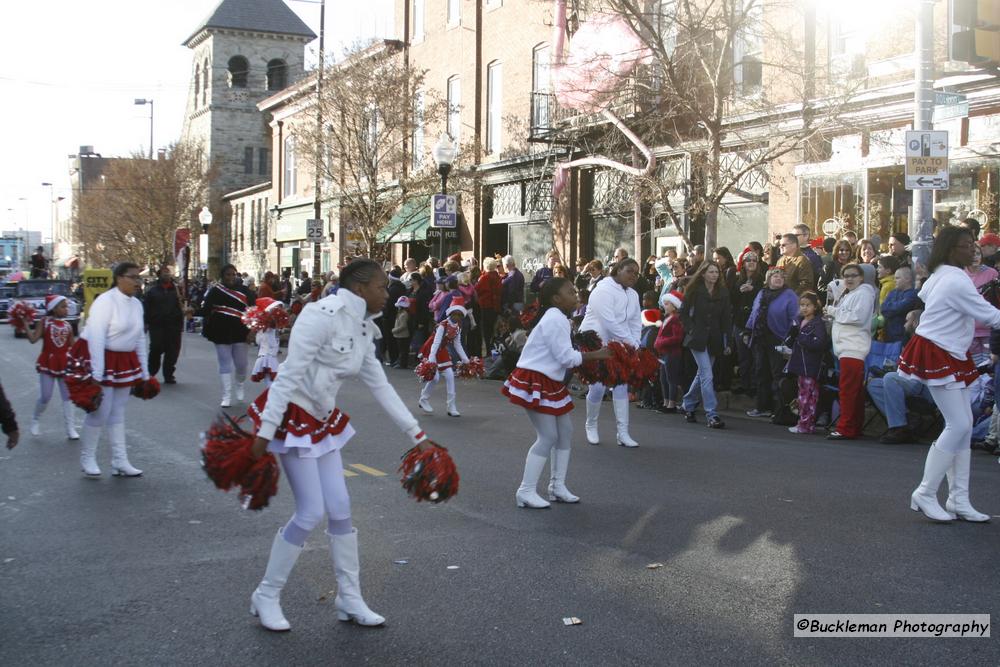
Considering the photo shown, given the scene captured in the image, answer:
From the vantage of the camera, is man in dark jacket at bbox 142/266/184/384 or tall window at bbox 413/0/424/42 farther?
tall window at bbox 413/0/424/42

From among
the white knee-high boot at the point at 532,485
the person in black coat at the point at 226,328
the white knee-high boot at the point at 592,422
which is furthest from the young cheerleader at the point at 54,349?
the white knee-high boot at the point at 532,485

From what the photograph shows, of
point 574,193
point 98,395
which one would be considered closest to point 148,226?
point 574,193

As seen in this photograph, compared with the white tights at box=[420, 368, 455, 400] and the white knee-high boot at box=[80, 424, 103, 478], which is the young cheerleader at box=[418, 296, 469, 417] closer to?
the white tights at box=[420, 368, 455, 400]

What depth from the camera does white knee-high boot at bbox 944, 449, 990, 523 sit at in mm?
7469

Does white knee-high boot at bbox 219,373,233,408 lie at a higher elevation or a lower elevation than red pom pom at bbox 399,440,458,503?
lower

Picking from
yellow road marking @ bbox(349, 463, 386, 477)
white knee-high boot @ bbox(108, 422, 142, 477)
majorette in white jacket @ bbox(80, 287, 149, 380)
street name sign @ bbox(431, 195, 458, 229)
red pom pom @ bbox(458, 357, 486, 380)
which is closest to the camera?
majorette in white jacket @ bbox(80, 287, 149, 380)

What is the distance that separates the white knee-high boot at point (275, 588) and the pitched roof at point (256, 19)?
2520 inches

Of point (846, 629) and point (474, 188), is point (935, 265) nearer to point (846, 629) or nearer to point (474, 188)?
point (846, 629)

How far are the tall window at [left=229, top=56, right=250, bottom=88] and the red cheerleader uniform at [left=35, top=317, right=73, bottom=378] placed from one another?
54.9 m

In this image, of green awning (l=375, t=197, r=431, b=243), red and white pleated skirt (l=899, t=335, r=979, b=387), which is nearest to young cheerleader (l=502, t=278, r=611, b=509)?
red and white pleated skirt (l=899, t=335, r=979, b=387)

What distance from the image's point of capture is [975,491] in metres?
8.69

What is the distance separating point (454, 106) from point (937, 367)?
2542 centimetres

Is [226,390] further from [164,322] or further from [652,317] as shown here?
[652,317]

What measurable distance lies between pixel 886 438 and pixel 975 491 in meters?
2.96
